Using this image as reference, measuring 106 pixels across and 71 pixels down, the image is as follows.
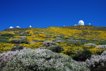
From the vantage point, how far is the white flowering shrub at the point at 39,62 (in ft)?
42.0

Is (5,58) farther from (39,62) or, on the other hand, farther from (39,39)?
(39,39)

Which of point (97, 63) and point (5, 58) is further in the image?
point (97, 63)

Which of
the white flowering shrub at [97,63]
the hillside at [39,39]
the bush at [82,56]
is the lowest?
the white flowering shrub at [97,63]

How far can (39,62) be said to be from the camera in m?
12.9

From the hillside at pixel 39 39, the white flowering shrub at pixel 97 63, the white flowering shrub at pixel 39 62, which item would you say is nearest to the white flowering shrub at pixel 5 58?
the white flowering shrub at pixel 39 62

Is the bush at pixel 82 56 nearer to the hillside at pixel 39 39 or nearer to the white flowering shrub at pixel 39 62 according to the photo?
the hillside at pixel 39 39

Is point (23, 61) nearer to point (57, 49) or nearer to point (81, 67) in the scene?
point (81, 67)

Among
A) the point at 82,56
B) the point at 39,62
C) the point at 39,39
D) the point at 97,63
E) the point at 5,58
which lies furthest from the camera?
the point at 39,39

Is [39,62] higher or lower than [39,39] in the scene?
lower

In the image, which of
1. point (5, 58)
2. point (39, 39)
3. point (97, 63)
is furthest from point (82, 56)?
point (39, 39)

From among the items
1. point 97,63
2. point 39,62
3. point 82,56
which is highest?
point 82,56

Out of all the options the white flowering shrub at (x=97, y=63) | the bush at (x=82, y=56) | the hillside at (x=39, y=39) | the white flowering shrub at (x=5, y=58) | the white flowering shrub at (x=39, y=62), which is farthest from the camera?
the hillside at (x=39, y=39)

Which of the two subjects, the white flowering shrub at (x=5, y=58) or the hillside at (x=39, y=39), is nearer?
the white flowering shrub at (x=5, y=58)

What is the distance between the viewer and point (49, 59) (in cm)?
1347
